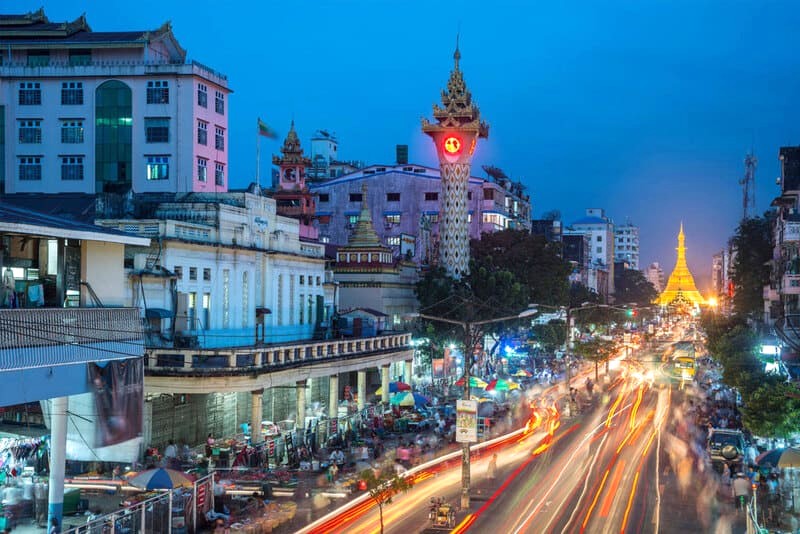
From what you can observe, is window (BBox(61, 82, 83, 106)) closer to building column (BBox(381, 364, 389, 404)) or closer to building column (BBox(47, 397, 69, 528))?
building column (BBox(381, 364, 389, 404))

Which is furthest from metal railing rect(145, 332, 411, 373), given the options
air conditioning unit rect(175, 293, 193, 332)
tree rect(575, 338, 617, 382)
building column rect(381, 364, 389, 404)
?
tree rect(575, 338, 617, 382)

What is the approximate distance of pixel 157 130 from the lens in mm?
63562

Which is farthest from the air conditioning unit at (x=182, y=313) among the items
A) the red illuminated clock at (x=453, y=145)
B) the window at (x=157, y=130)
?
the red illuminated clock at (x=453, y=145)

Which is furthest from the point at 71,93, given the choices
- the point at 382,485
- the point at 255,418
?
the point at 382,485

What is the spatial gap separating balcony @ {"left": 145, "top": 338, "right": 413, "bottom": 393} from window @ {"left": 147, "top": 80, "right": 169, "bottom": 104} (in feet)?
77.5

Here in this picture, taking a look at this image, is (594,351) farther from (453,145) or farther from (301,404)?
(301,404)

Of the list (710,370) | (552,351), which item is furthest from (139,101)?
(710,370)

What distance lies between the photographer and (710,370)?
9788 centimetres

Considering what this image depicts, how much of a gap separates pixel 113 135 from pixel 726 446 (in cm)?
4224

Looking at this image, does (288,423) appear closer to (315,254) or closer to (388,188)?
(315,254)

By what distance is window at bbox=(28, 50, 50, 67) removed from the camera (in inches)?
2665

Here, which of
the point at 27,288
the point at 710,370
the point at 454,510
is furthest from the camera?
the point at 710,370

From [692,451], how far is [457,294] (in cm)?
2818

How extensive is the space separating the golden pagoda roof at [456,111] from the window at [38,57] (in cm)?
3274
